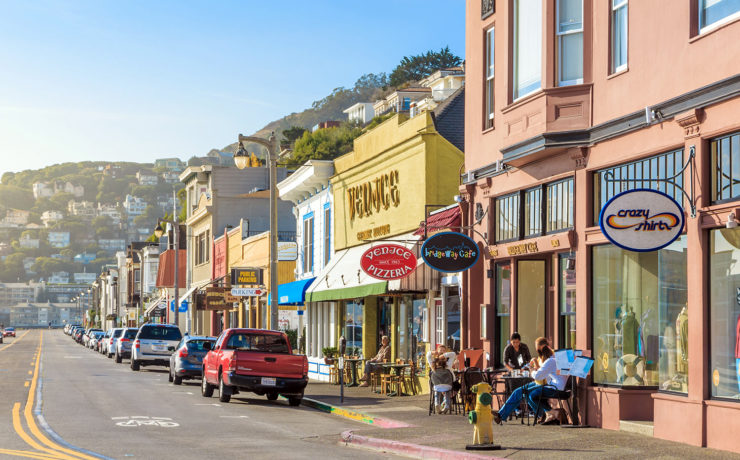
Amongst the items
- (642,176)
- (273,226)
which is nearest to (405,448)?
(642,176)

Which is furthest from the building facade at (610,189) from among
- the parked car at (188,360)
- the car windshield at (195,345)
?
the car windshield at (195,345)

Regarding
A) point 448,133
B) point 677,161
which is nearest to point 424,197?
point 448,133

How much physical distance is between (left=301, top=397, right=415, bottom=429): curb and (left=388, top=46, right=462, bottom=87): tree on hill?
139476 millimetres

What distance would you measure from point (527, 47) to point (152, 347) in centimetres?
2600

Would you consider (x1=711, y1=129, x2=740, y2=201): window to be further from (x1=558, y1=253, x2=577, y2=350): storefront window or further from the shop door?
the shop door

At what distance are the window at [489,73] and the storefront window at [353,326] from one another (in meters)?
11.3

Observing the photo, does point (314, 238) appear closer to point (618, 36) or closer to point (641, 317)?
point (618, 36)

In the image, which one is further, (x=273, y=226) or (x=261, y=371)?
(x=273, y=226)

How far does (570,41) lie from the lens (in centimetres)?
1922

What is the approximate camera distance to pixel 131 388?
3034 centimetres

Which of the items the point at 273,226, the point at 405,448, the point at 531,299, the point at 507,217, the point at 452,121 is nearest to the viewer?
the point at 405,448

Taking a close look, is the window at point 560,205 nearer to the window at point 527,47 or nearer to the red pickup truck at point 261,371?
the window at point 527,47

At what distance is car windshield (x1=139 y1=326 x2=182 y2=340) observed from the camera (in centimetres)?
4334

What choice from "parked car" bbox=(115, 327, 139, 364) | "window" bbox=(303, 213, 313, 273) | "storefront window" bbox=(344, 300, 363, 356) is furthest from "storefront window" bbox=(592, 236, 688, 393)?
"parked car" bbox=(115, 327, 139, 364)
